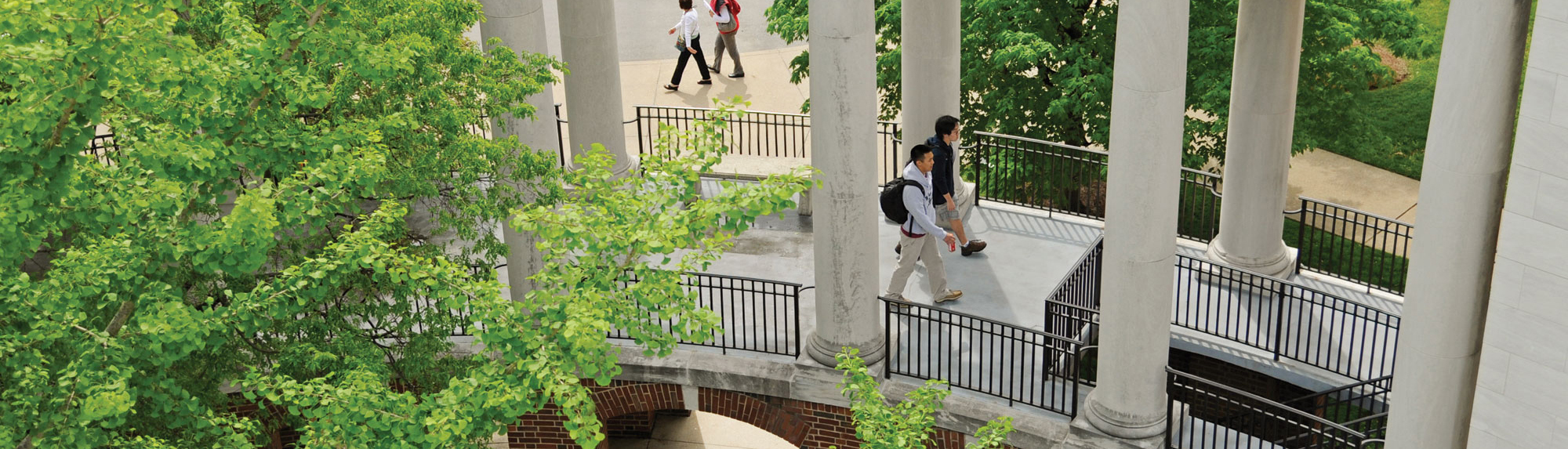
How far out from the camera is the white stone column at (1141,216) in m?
14.2

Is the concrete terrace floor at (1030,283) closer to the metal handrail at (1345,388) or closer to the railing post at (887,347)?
the metal handrail at (1345,388)

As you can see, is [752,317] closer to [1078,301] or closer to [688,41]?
[1078,301]

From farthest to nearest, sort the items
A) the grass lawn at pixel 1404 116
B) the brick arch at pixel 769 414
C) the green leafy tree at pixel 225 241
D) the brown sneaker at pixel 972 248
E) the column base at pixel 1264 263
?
the grass lawn at pixel 1404 116, the brown sneaker at pixel 972 248, the column base at pixel 1264 263, the brick arch at pixel 769 414, the green leafy tree at pixel 225 241

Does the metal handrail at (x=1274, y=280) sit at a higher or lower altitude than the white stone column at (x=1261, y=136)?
lower

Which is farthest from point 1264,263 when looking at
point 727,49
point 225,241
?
point 727,49

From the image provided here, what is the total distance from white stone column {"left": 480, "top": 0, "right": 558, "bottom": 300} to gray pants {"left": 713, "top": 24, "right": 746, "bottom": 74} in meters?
17.0

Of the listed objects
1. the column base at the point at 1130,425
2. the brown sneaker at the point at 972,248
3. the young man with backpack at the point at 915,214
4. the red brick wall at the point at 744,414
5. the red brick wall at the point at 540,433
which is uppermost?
the young man with backpack at the point at 915,214

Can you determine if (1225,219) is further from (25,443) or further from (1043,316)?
(25,443)

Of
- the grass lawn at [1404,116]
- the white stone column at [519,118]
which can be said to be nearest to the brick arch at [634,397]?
the white stone column at [519,118]

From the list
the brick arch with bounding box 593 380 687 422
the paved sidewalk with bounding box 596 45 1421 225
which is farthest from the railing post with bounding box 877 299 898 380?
the paved sidewalk with bounding box 596 45 1421 225

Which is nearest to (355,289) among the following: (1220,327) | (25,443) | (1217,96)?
(25,443)

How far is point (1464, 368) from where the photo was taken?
13.3 meters

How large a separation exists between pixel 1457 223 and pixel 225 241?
974cm

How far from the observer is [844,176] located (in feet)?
56.6
